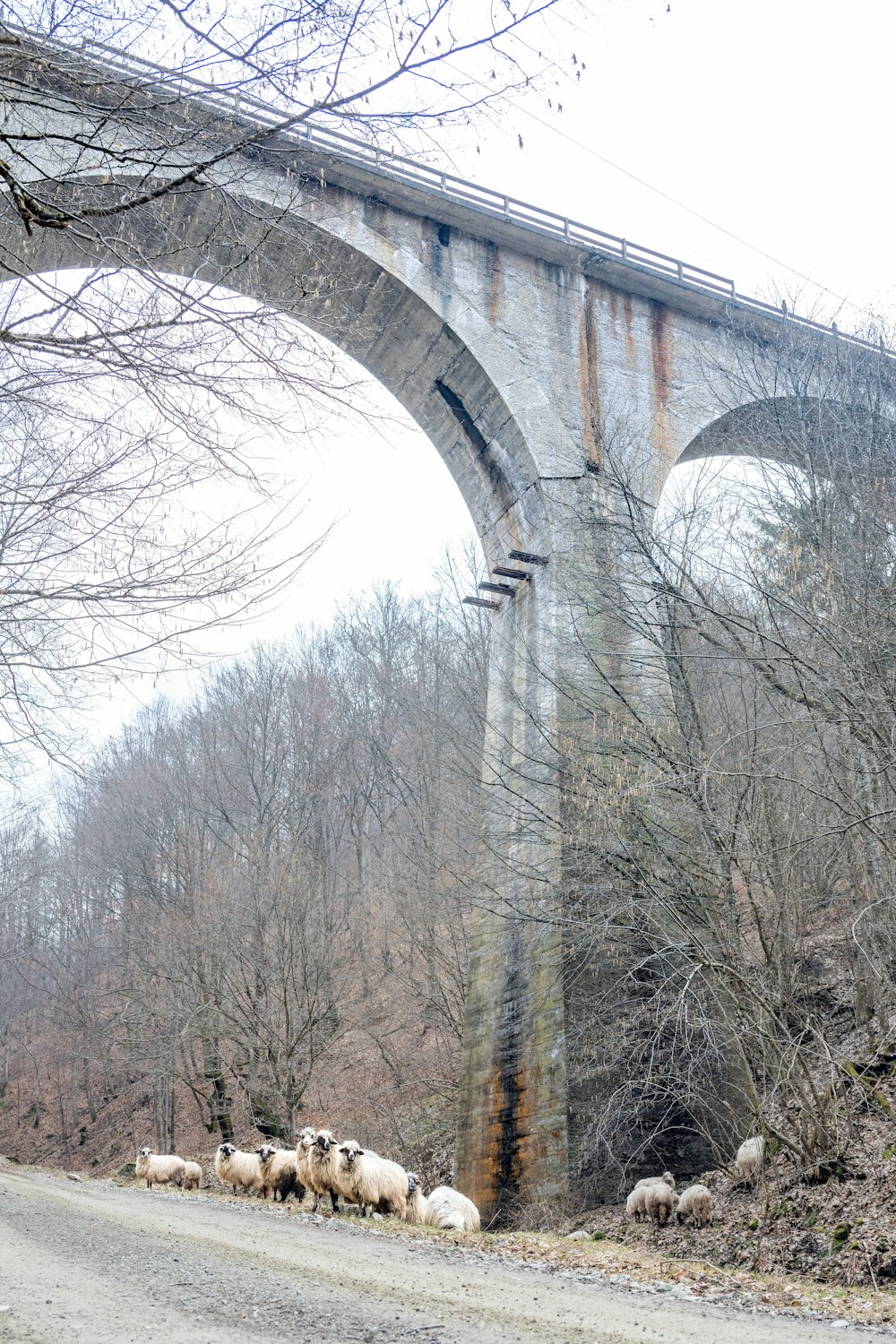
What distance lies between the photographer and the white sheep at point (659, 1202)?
9336 mm

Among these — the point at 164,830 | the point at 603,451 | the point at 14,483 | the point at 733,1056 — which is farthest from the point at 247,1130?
the point at 14,483

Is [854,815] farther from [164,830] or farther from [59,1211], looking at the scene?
[164,830]

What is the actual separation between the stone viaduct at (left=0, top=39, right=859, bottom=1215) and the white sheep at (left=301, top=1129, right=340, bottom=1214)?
7.12 ft

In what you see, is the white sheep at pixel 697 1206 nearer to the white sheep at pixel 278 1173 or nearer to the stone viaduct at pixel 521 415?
the stone viaduct at pixel 521 415

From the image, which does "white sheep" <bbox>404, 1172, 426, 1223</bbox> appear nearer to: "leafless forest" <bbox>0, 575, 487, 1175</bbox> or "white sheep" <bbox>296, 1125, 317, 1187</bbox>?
"white sheep" <bbox>296, 1125, 317, 1187</bbox>

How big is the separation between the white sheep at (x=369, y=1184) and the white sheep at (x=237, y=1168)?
2874mm

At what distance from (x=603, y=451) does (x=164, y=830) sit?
1449 centimetres

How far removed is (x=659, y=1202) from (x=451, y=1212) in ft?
5.56

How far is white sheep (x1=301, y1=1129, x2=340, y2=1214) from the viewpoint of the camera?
30.6 ft

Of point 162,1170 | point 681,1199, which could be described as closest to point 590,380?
point 681,1199

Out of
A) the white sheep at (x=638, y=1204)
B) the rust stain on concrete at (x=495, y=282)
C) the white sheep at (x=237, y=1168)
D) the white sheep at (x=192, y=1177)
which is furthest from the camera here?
the white sheep at (x=192, y=1177)

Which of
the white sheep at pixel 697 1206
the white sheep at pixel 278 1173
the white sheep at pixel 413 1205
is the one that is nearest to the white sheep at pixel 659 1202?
the white sheep at pixel 697 1206

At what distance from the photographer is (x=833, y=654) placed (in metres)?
9.40

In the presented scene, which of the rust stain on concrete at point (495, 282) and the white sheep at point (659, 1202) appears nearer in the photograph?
the white sheep at point (659, 1202)
